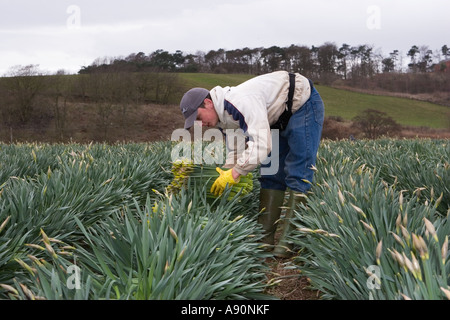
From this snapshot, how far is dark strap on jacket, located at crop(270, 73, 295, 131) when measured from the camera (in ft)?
11.3

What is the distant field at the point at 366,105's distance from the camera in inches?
1340

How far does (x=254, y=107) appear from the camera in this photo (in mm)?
3006

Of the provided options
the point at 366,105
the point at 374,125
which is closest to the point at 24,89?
the point at 374,125

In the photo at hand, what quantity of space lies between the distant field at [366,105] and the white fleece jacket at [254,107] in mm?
28778

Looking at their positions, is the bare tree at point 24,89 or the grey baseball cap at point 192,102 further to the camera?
the bare tree at point 24,89

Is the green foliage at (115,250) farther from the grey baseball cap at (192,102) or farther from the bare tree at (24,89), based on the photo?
the bare tree at (24,89)

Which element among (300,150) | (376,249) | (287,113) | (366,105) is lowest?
(376,249)

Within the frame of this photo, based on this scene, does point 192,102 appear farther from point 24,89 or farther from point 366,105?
point 366,105

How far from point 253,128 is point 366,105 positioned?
39.0 m

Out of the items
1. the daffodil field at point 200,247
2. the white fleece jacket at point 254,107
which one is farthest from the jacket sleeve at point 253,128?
the daffodil field at point 200,247

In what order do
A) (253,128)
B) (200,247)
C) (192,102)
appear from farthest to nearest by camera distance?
(192,102), (253,128), (200,247)

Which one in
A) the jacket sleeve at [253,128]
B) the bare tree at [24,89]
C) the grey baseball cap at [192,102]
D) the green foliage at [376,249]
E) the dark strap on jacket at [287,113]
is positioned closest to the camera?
the green foliage at [376,249]
